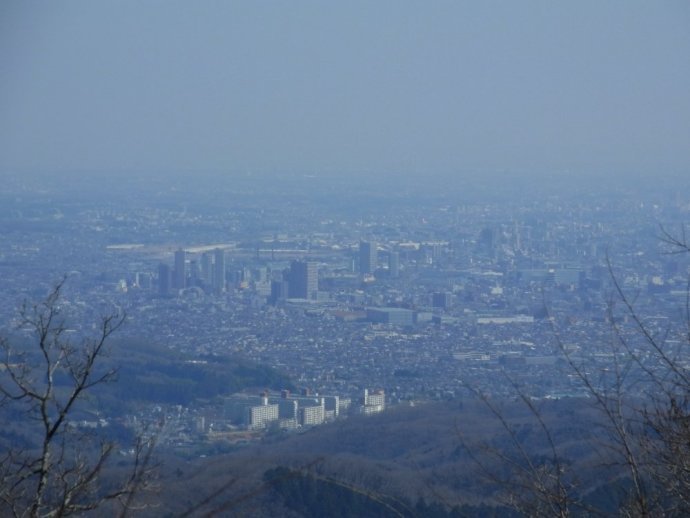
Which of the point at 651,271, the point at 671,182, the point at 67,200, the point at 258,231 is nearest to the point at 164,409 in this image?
the point at 651,271

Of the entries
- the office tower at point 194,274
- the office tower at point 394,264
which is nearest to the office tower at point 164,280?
the office tower at point 194,274

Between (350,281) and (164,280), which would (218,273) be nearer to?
(164,280)

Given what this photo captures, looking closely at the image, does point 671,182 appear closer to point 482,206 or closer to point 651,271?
point 482,206

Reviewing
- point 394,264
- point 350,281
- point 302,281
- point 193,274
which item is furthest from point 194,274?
point 394,264

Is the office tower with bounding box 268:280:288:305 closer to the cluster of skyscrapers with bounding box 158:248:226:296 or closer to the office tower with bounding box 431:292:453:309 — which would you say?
the cluster of skyscrapers with bounding box 158:248:226:296

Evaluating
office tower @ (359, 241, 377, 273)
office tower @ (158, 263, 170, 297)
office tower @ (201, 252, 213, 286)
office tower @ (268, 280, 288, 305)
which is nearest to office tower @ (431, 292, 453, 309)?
office tower @ (268, 280, 288, 305)

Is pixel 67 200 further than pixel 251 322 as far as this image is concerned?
Yes

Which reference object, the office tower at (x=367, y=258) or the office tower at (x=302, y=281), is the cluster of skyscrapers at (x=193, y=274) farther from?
the office tower at (x=367, y=258)
